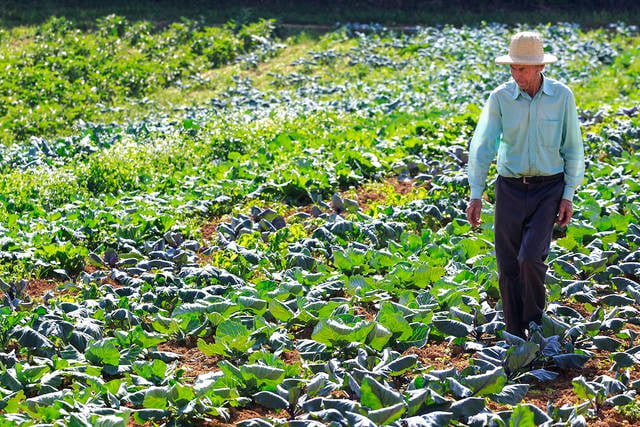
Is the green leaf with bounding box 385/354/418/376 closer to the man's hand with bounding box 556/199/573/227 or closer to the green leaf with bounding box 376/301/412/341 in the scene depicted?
the green leaf with bounding box 376/301/412/341

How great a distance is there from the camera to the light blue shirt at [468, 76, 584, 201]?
17.7 feet

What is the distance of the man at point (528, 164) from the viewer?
5395mm

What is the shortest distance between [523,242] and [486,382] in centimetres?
97

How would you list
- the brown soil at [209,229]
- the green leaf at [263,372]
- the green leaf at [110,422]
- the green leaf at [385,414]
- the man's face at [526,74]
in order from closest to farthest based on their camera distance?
the green leaf at [110,422], the green leaf at [385,414], the green leaf at [263,372], the man's face at [526,74], the brown soil at [209,229]

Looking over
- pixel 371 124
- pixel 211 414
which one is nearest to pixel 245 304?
pixel 211 414

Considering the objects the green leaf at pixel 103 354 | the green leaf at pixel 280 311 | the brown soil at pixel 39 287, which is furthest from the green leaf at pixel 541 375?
the brown soil at pixel 39 287

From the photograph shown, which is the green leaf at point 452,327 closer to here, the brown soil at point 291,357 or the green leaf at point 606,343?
the green leaf at point 606,343

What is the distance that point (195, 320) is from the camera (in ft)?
19.7

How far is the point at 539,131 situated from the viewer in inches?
213

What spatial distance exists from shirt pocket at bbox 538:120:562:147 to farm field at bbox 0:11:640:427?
1.05 meters

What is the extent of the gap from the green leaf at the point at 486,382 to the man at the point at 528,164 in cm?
80

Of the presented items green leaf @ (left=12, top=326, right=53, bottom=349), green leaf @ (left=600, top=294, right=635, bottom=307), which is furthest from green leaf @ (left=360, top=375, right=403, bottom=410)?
green leaf @ (left=600, top=294, right=635, bottom=307)

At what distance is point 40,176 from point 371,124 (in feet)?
14.2

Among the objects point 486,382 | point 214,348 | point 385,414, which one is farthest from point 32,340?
point 486,382
